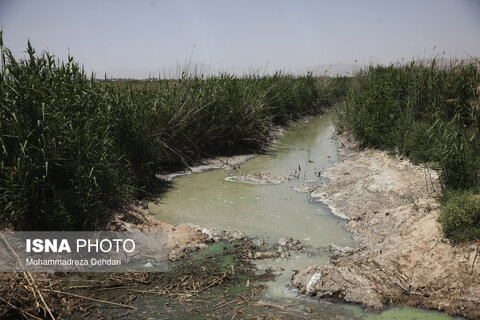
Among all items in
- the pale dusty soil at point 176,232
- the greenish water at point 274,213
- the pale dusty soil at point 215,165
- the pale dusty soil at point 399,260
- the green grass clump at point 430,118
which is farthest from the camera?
the pale dusty soil at point 215,165

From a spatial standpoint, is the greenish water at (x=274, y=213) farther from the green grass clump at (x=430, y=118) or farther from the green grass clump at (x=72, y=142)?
the green grass clump at (x=430, y=118)

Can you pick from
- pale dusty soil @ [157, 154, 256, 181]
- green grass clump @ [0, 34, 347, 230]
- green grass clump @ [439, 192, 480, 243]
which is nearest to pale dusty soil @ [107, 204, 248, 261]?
green grass clump @ [0, 34, 347, 230]

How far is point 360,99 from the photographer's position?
32.9 ft

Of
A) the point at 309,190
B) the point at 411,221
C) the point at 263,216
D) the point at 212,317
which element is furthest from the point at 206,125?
the point at 212,317

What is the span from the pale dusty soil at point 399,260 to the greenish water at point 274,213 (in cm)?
13

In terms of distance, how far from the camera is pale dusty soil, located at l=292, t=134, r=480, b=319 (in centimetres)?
349

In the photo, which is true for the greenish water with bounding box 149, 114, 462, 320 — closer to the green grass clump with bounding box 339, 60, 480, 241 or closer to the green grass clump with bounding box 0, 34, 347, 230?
the green grass clump with bounding box 0, 34, 347, 230

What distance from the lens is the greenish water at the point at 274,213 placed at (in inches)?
146

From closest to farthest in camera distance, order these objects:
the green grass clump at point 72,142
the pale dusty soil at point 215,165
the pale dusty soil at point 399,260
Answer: the pale dusty soil at point 399,260 < the green grass clump at point 72,142 < the pale dusty soil at point 215,165

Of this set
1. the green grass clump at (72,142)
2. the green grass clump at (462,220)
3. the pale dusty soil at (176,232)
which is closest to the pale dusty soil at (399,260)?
the green grass clump at (462,220)

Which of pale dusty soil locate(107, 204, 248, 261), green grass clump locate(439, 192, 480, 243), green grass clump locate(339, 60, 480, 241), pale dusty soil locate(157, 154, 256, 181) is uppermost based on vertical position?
green grass clump locate(339, 60, 480, 241)

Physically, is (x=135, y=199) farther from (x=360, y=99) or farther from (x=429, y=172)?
(x=360, y=99)

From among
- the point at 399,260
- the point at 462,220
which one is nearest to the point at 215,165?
the point at 399,260

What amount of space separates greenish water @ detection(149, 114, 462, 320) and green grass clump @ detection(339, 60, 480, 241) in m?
1.32
